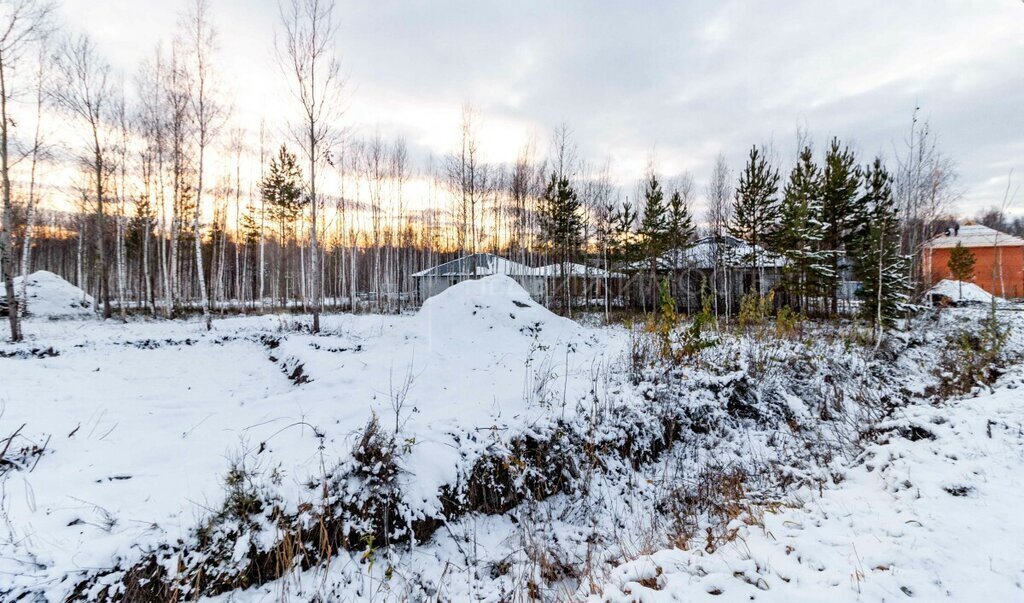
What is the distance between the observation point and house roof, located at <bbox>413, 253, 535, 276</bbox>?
28.8 m

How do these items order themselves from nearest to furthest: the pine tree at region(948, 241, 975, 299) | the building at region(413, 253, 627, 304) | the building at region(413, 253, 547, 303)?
the pine tree at region(948, 241, 975, 299) < the building at region(413, 253, 627, 304) < the building at region(413, 253, 547, 303)

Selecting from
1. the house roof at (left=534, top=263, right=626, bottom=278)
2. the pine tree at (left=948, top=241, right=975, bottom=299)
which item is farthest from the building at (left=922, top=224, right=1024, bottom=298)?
the house roof at (left=534, top=263, right=626, bottom=278)

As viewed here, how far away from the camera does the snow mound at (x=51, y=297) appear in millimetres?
18250

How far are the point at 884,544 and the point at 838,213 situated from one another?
21846mm

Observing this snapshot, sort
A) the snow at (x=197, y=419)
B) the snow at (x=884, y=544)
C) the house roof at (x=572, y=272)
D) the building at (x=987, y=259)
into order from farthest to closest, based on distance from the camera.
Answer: the building at (x=987, y=259) → the house roof at (x=572, y=272) → the snow at (x=197, y=419) → the snow at (x=884, y=544)

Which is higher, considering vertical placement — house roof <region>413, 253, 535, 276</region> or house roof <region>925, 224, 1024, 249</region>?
house roof <region>925, 224, 1024, 249</region>

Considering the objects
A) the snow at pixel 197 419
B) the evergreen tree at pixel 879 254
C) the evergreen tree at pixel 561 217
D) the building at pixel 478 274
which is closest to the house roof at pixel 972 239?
the evergreen tree at pixel 879 254

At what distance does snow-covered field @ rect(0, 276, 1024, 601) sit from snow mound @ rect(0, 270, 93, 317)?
16.2 m

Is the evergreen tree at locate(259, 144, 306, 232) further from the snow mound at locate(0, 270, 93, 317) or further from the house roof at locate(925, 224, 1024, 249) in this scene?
the house roof at locate(925, 224, 1024, 249)

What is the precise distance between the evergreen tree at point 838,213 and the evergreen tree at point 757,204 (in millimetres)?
2457

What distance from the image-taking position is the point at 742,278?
24578 millimetres

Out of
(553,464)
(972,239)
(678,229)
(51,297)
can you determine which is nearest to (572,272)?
(678,229)

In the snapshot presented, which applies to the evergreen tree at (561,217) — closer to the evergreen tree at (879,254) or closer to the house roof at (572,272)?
the house roof at (572,272)

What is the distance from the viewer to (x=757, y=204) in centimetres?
2136
